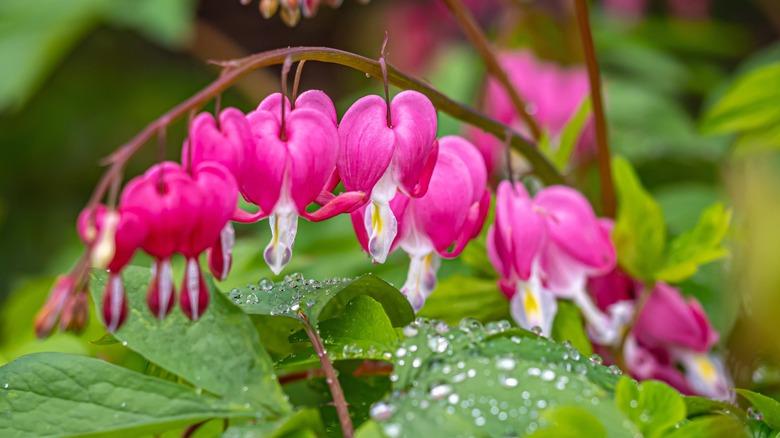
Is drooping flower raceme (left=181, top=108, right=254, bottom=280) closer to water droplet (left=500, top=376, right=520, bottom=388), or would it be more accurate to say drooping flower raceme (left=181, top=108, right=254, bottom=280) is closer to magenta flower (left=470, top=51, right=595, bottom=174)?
water droplet (left=500, top=376, right=520, bottom=388)

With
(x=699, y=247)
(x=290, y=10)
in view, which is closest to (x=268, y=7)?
(x=290, y=10)

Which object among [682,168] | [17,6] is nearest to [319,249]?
[682,168]

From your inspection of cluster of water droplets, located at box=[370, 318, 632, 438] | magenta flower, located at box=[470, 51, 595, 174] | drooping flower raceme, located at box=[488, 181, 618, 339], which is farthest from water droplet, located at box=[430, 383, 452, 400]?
magenta flower, located at box=[470, 51, 595, 174]

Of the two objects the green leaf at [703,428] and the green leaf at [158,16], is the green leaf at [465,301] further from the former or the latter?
the green leaf at [158,16]

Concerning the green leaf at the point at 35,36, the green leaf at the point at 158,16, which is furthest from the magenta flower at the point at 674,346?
the green leaf at the point at 35,36

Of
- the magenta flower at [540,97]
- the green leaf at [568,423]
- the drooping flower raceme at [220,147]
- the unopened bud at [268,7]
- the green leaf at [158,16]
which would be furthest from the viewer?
the green leaf at [158,16]

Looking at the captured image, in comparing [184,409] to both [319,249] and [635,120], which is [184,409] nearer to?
[319,249]
